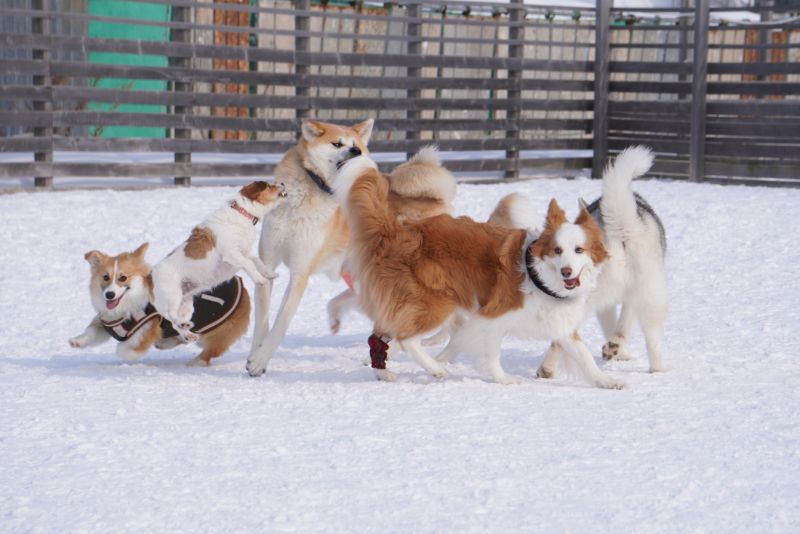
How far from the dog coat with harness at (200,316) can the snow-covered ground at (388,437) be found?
236 mm

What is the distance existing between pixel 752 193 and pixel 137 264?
8749 millimetres

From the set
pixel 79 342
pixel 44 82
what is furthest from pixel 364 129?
pixel 44 82

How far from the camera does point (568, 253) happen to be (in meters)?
5.48

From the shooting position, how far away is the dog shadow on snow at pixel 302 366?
599cm

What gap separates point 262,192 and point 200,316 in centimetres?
74

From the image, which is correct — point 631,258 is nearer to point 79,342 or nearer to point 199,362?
point 199,362

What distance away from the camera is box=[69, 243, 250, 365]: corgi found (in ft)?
19.9

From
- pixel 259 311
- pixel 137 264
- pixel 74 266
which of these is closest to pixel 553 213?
pixel 259 311

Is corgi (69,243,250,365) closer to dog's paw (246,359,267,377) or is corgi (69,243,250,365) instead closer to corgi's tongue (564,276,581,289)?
dog's paw (246,359,267,377)

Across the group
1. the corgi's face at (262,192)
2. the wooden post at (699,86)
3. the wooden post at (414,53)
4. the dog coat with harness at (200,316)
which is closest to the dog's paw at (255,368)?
the dog coat with harness at (200,316)

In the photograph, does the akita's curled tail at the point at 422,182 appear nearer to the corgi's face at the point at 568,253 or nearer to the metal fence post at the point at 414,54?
the corgi's face at the point at 568,253

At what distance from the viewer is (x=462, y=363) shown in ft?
21.3

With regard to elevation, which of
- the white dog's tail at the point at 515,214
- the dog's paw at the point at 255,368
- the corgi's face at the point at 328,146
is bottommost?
the dog's paw at the point at 255,368

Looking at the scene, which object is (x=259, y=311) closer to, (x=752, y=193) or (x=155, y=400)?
(x=155, y=400)
